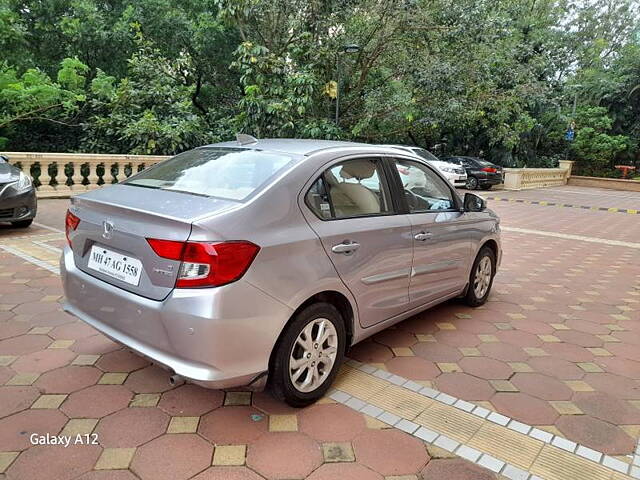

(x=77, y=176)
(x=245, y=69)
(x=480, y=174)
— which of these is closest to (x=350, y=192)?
(x=77, y=176)

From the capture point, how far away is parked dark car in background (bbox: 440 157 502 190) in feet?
62.5

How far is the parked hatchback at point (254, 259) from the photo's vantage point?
219cm

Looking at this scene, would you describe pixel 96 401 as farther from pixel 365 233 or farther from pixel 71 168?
pixel 71 168

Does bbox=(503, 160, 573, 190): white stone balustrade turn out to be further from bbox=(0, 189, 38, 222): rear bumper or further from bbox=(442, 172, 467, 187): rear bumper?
bbox=(0, 189, 38, 222): rear bumper

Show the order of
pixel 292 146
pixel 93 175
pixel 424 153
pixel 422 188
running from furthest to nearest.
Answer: pixel 424 153, pixel 93 175, pixel 422 188, pixel 292 146

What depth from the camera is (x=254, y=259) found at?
2252mm

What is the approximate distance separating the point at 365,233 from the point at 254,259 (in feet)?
2.86

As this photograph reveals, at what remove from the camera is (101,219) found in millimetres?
2545

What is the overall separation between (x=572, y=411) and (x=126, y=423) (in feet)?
8.10

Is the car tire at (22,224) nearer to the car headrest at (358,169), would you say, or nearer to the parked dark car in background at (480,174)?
the car headrest at (358,169)

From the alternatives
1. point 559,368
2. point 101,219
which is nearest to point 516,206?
point 559,368

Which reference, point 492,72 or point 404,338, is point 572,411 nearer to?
point 404,338

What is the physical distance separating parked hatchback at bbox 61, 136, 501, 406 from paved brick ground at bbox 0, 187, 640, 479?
12.5 inches

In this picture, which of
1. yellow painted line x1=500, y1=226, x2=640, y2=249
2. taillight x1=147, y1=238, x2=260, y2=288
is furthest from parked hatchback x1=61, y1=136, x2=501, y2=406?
yellow painted line x1=500, y1=226, x2=640, y2=249
